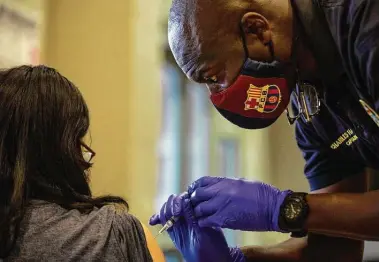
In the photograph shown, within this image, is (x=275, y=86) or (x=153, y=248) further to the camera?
(x=275, y=86)

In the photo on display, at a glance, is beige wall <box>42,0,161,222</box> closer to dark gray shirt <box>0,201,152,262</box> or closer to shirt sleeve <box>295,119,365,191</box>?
shirt sleeve <box>295,119,365,191</box>

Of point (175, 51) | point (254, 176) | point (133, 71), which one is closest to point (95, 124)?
point (133, 71)

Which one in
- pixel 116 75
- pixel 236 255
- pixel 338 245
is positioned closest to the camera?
pixel 236 255

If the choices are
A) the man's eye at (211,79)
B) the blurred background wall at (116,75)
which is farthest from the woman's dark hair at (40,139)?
the blurred background wall at (116,75)

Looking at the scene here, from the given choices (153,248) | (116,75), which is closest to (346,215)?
(153,248)

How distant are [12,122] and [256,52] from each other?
606mm

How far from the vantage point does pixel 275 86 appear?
56.0 inches

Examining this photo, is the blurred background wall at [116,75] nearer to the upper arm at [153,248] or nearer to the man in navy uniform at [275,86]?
the man in navy uniform at [275,86]

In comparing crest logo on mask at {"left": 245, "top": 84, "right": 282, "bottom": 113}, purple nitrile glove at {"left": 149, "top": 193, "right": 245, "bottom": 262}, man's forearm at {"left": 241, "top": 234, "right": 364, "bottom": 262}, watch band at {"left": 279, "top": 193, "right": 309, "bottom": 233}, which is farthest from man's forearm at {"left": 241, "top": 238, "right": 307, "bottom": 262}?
crest logo on mask at {"left": 245, "top": 84, "right": 282, "bottom": 113}

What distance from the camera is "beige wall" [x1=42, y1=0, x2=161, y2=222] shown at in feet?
8.75

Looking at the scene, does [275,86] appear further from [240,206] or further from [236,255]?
[236,255]

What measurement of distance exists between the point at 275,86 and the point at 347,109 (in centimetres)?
19

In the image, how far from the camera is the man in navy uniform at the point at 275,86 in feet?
4.33

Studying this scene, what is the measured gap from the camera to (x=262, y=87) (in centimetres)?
142
